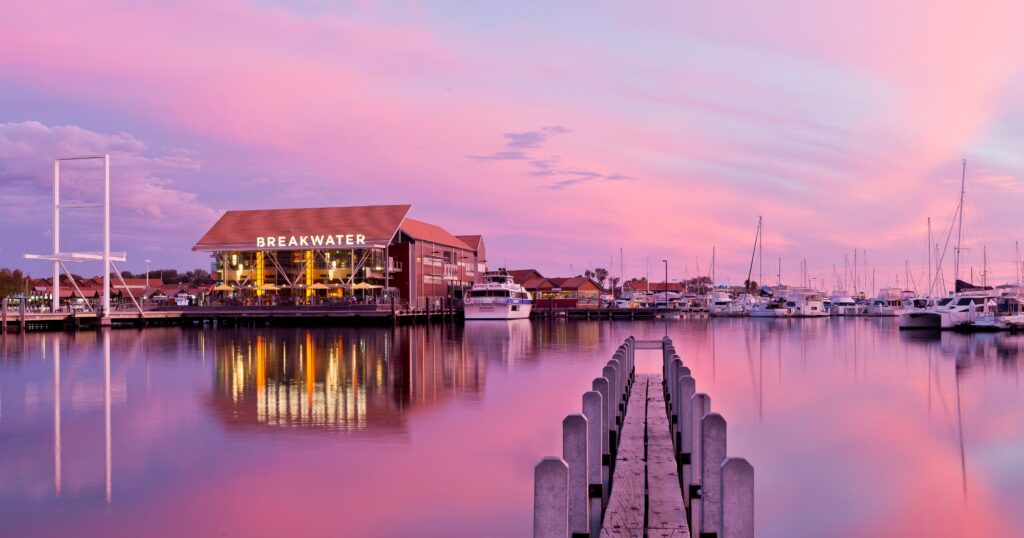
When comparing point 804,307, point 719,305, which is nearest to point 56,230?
point 719,305

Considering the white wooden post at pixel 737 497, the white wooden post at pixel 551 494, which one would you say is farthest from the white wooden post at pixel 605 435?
the white wooden post at pixel 551 494

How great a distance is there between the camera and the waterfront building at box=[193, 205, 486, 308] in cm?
8925

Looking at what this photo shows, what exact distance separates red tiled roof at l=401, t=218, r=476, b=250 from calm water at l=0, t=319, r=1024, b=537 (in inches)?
2040

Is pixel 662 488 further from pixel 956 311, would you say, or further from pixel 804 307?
pixel 804 307

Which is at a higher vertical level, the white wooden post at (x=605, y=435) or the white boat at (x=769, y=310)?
the white wooden post at (x=605, y=435)

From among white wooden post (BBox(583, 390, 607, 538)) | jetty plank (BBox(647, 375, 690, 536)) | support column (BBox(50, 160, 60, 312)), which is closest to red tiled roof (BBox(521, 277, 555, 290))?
support column (BBox(50, 160, 60, 312))

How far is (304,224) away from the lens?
94188 mm

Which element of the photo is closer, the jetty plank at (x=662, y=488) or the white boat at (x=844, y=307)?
the jetty plank at (x=662, y=488)

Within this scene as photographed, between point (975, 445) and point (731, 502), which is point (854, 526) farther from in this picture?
point (975, 445)

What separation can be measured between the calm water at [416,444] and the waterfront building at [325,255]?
47571 mm

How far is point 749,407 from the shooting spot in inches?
1033

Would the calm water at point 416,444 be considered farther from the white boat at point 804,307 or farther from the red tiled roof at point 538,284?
the red tiled roof at point 538,284

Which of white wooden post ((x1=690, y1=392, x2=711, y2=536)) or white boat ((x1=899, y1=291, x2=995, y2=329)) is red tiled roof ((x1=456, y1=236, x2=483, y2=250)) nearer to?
white boat ((x1=899, y1=291, x2=995, y2=329))

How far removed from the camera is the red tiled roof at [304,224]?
91.1 metres
